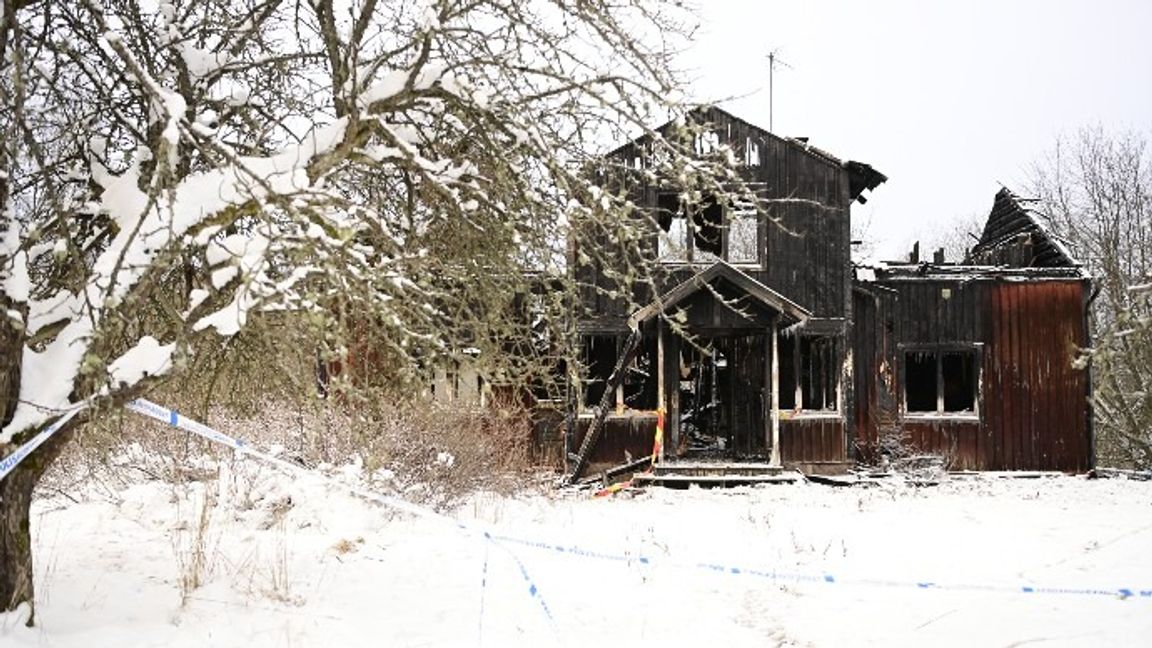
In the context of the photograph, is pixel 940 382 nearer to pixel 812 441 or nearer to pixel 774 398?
pixel 812 441

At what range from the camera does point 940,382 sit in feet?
61.5

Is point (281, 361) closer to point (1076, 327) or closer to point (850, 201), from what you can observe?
point (850, 201)

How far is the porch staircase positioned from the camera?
612 inches

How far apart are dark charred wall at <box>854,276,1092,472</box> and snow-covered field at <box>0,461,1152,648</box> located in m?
6.12

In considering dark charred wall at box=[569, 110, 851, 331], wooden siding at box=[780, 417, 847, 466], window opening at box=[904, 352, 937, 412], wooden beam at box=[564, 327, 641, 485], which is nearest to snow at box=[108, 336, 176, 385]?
wooden beam at box=[564, 327, 641, 485]

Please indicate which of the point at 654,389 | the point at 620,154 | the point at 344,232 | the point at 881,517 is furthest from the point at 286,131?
the point at 654,389

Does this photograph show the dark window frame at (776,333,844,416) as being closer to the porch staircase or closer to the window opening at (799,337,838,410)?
the window opening at (799,337,838,410)

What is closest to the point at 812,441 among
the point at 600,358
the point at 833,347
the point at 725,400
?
the point at 833,347

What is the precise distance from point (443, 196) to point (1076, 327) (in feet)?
53.9

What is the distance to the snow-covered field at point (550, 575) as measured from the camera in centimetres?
611

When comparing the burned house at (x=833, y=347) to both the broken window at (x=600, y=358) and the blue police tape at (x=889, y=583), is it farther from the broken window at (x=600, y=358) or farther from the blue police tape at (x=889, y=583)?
the blue police tape at (x=889, y=583)

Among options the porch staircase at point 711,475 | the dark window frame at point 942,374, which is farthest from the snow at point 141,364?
the dark window frame at point 942,374

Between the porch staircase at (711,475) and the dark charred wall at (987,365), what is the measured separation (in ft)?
11.6

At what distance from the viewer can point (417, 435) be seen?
448 inches
